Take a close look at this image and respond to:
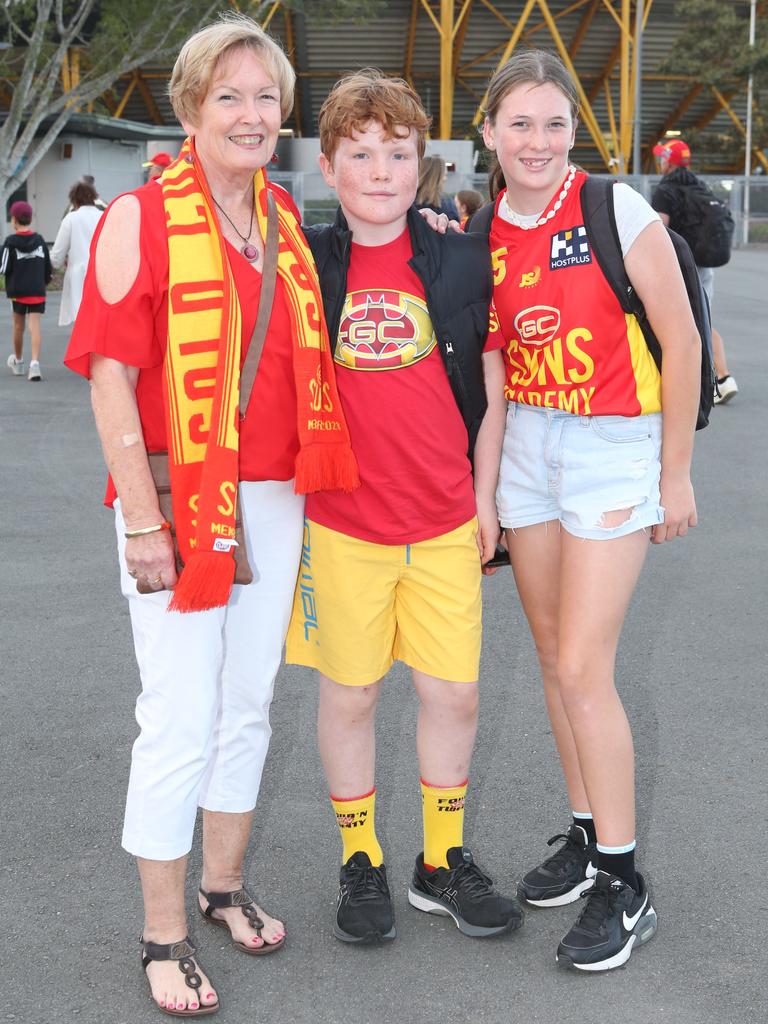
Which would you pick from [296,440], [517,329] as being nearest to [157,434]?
[296,440]

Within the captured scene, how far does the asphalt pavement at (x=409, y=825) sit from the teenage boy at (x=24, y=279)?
7.31m

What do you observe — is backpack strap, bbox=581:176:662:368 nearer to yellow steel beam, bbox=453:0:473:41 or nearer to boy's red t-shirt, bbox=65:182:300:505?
boy's red t-shirt, bbox=65:182:300:505

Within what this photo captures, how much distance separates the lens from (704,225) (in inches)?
393

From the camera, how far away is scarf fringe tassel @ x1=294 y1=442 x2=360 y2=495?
2707mm

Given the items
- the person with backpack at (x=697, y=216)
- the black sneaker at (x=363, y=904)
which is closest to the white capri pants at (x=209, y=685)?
the black sneaker at (x=363, y=904)

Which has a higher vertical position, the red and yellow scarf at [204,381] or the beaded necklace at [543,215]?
the beaded necklace at [543,215]

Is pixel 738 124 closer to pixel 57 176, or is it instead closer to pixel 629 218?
pixel 57 176

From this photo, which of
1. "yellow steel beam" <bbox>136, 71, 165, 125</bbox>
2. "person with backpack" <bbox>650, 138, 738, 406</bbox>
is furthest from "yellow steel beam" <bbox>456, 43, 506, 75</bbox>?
"person with backpack" <bbox>650, 138, 738, 406</bbox>

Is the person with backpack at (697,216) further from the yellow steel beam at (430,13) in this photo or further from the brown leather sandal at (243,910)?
the yellow steel beam at (430,13)

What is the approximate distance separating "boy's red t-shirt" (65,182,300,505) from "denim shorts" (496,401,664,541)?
623 millimetres

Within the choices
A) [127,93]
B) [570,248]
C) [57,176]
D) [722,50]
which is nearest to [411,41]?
[127,93]

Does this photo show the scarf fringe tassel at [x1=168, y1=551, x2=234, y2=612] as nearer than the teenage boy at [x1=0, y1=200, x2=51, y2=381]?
Yes

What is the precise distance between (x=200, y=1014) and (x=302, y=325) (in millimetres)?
1559

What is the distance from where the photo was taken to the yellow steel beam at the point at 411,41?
1751 inches
